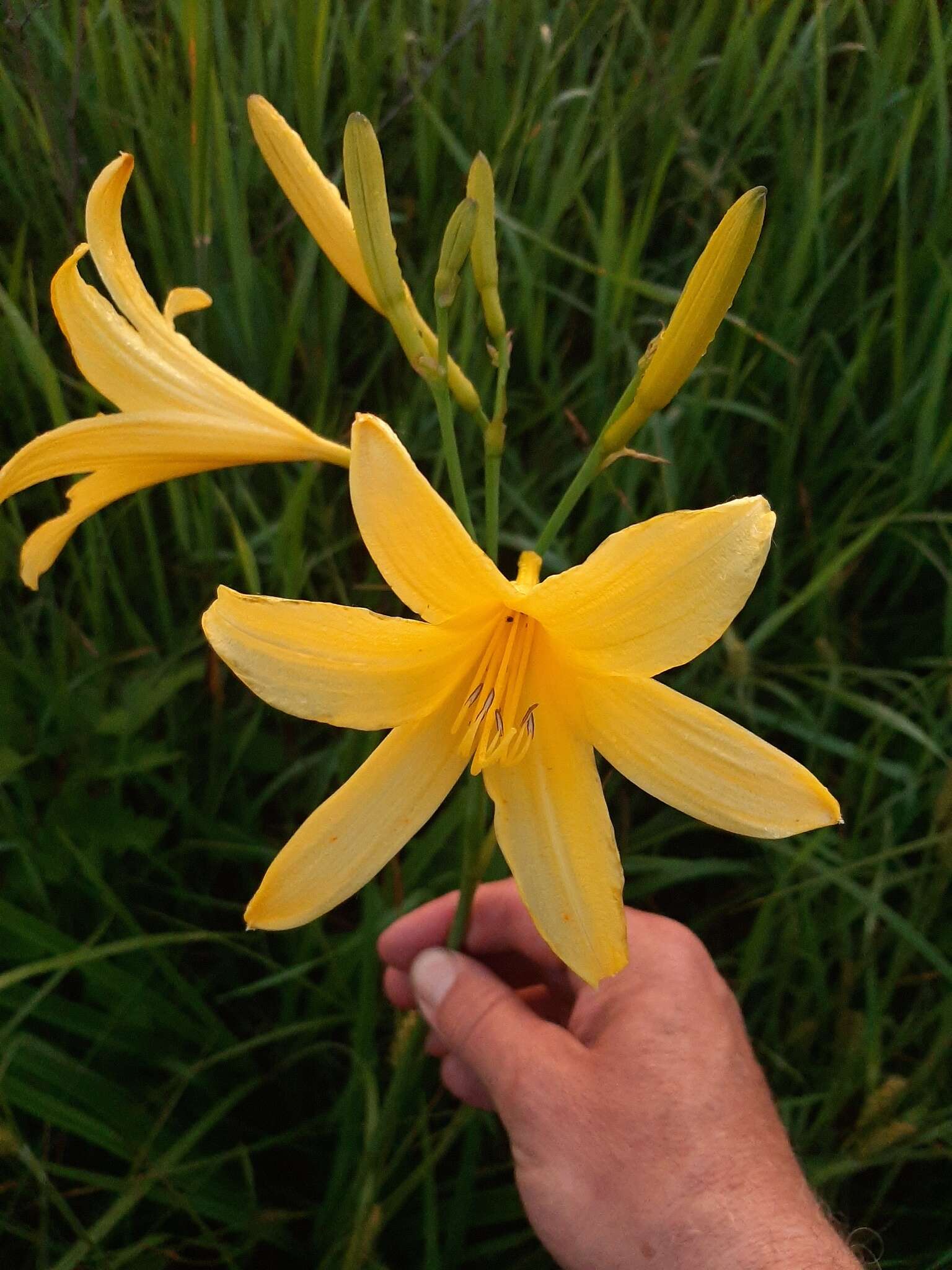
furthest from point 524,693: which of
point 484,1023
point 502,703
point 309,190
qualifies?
point 309,190

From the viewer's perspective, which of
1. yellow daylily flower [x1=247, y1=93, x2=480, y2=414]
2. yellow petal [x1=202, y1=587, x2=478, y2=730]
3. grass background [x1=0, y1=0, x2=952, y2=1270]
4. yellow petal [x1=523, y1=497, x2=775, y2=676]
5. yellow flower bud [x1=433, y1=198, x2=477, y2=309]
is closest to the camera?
yellow petal [x1=523, y1=497, x2=775, y2=676]

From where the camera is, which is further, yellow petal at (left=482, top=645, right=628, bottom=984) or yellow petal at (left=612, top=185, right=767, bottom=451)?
yellow petal at (left=482, top=645, right=628, bottom=984)

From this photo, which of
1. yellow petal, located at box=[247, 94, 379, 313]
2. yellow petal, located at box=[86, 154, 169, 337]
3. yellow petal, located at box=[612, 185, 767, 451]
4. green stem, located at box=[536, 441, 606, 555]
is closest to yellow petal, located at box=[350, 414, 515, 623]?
green stem, located at box=[536, 441, 606, 555]

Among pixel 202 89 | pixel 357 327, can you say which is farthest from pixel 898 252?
pixel 202 89

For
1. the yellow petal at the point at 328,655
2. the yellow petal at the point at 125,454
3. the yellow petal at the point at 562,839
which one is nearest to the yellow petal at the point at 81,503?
the yellow petal at the point at 125,454

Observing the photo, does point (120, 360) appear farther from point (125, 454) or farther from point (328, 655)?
point (328, 655)

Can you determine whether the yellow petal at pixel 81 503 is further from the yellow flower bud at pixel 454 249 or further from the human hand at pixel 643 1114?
the human hand at pixel 643 1114

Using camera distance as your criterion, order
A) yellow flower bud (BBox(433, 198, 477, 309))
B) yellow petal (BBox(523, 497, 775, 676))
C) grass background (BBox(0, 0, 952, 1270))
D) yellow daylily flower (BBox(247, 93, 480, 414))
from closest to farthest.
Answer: yellow petal (BBox(523, 497, 775, 676))
yellow flower bud (BBox(433, 198, 477, 309))
yellow daylily flower (BBox(247, 93, 480, 414))
grass background (BBox(0, 0, 952, 1270))

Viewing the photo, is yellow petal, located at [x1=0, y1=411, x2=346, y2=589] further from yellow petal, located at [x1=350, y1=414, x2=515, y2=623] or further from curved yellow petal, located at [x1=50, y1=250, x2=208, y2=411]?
yellow petal, located at [x1=350, y1=414, x2=515, y2=623]
